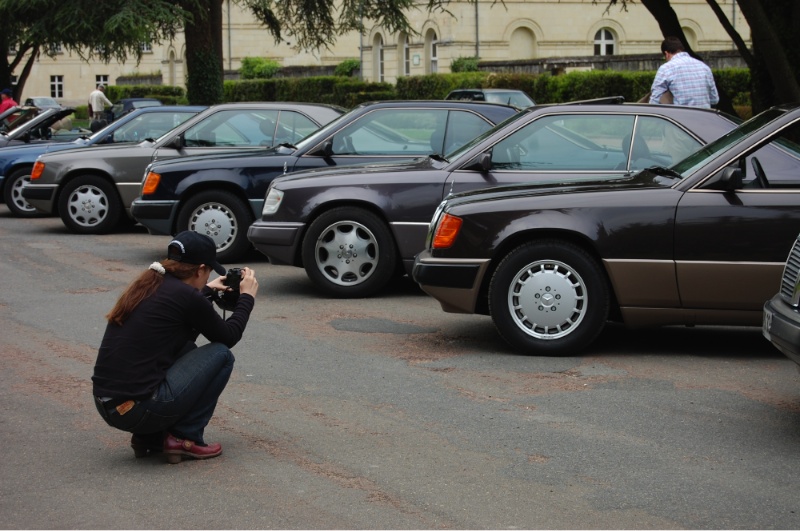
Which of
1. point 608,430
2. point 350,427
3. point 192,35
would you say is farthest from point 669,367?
point 192,35

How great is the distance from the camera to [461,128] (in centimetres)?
1155

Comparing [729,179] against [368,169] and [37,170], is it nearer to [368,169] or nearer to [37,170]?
[368,169]

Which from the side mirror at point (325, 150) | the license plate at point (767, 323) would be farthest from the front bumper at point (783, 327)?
the side mirror at point (325, 150)

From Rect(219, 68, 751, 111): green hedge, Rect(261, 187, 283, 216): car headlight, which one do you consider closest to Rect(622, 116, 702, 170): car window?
Rect(261, 187, 283, 216): car headlight

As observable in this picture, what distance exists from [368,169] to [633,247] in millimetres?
3364

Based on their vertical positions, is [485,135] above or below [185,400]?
above

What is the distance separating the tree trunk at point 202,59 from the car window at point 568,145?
17.8m

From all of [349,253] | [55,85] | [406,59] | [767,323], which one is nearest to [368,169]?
[349,253]

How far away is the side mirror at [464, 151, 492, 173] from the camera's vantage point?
9562 mm

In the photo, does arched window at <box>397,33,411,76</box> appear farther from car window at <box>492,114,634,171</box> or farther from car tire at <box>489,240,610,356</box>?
car tire at <box>489,240,610,356</box>

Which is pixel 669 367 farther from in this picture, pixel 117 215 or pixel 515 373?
pixel 117 215

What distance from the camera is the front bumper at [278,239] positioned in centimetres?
1053

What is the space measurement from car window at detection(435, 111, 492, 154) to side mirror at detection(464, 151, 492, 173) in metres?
1.62

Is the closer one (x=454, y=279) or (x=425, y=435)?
(x=425, y=435)
